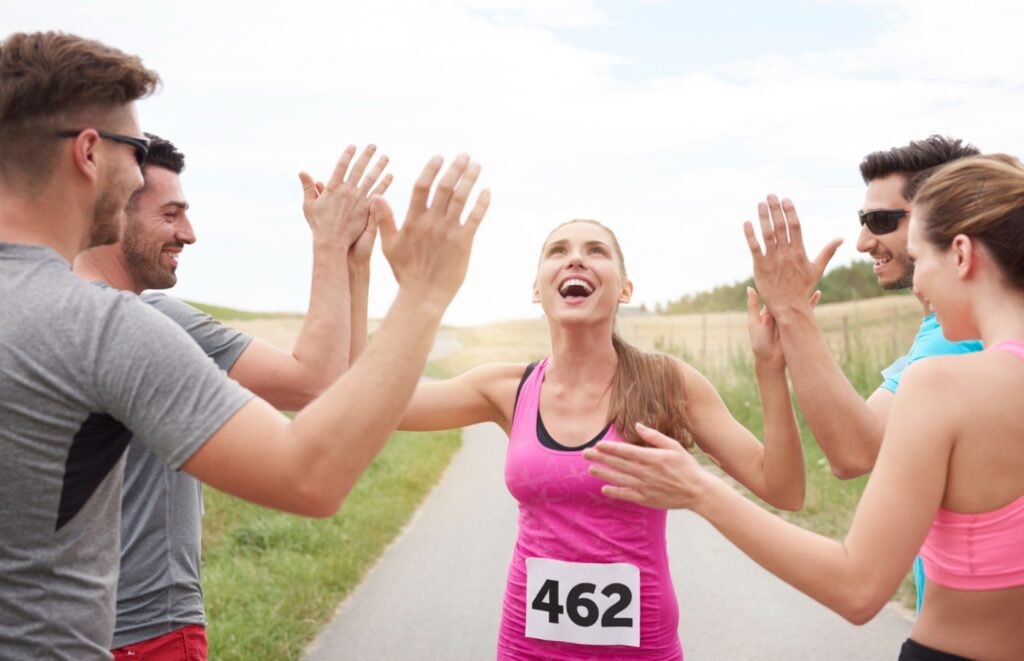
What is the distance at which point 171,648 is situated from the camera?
9.92 ft

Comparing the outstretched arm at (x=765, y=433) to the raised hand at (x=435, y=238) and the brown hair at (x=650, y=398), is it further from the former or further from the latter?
the raised hand at (x=435, y=238)

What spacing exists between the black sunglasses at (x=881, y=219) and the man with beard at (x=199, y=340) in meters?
1.82

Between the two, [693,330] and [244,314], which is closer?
[693,330]

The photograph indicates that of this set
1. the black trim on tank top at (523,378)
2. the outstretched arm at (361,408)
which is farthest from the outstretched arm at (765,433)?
the outstretched arm at (361,408)

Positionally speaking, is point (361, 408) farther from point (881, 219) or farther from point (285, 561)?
point (285, 561)

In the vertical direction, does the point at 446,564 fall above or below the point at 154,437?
below

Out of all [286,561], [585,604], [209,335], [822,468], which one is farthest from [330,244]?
Result: [822,468]

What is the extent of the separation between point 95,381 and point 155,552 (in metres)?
1.33

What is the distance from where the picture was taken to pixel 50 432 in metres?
1.90

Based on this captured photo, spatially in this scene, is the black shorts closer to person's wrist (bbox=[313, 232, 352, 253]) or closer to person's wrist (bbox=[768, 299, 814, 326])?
person's wrist (bbox=[768, 299, 814, 326])

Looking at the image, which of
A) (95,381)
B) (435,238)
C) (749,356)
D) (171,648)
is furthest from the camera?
(749,356)

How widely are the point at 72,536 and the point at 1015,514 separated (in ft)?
6.09

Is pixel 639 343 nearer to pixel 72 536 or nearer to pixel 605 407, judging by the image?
pixel 605 407

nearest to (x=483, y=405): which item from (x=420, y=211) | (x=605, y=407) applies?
(x=605, y=407)
